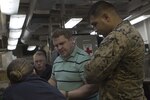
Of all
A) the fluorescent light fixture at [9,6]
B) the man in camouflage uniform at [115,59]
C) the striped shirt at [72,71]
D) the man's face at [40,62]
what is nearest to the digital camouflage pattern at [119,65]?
the man in camouflage uniform at [115,59]

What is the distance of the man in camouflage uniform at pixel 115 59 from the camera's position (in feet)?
5.24

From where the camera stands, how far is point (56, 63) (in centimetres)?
235

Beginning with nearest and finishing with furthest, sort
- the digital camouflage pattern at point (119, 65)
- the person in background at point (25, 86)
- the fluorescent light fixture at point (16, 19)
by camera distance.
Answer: the person in background at point (25, 86), the digital camouflage pattern at point (119, 65), the fluorescent light fixture at point (16, 19)

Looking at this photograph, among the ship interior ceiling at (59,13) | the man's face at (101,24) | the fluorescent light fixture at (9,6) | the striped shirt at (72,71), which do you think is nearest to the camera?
the man's face at (101,24)

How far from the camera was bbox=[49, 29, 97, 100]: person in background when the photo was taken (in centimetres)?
202

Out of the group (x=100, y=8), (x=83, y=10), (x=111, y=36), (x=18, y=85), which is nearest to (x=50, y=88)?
(x=18, y=85)

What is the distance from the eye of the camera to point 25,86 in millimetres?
1508

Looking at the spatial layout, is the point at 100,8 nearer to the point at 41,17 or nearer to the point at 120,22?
the point at 120,22

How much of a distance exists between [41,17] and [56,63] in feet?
15.0

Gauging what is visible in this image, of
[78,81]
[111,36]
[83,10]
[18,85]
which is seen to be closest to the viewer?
[18,85]

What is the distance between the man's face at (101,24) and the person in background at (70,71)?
1.52 ft

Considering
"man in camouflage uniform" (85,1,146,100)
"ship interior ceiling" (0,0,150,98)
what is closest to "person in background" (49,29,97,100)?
"man in camouflage uniform" (85,1,146,100)

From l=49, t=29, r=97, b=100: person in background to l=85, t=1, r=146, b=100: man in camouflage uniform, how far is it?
0.99 ft

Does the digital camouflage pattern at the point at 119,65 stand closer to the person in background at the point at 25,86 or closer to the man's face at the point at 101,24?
the man's face at the point at 101,24
